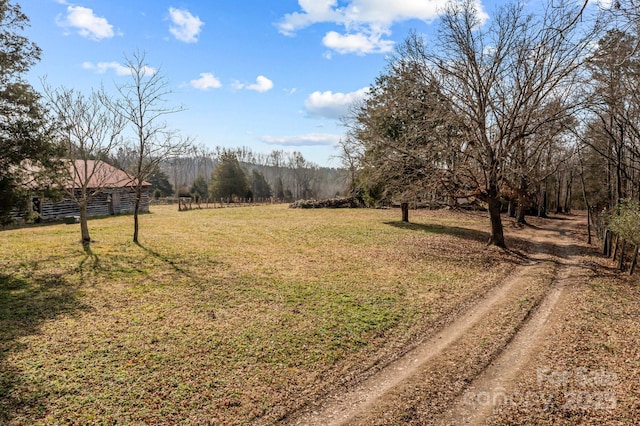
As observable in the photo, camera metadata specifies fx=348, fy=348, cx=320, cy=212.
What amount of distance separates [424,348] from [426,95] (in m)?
12.9

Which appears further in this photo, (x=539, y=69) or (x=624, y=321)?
(x=539, y=69)

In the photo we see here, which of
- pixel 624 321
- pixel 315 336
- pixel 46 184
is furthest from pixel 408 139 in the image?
pixel 46 184

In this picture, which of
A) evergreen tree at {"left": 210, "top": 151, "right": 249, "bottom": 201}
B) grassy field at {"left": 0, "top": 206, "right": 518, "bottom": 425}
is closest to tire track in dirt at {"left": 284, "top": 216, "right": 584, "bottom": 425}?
grassy field at {"left": 0, "top": 206, "right": 518, "bottom": 425}

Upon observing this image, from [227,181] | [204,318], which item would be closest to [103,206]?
[227,181]

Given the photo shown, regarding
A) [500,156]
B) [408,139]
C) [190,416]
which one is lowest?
[190,416]

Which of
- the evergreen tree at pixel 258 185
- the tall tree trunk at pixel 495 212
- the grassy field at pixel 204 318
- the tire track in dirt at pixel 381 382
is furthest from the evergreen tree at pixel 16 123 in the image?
the evergreen tree at pixel 258 185

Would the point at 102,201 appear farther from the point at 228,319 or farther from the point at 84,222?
the point at 228,319

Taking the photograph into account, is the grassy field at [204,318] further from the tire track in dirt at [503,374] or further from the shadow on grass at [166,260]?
the tire track in dirt at [503,374]

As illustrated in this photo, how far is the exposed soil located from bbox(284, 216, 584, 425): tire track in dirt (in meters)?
0.02

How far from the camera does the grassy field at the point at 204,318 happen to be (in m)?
5.36

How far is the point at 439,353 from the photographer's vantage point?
22.7 feet

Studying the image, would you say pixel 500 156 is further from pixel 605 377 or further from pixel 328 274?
pixel 605 377

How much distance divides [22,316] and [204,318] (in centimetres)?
404

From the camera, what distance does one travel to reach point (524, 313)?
8945mm
